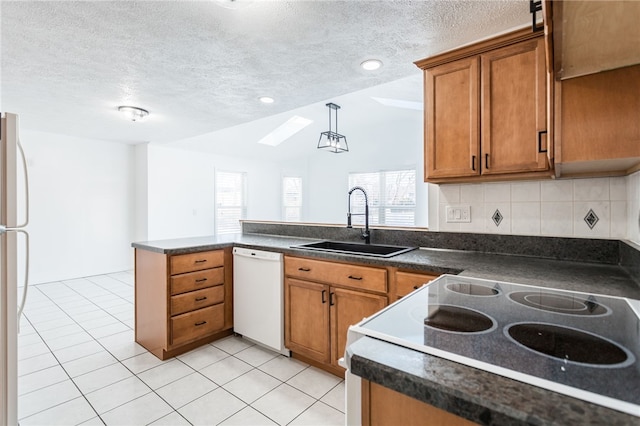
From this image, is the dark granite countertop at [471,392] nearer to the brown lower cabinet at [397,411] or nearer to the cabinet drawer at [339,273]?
the brown lower cabinet at [397,411]

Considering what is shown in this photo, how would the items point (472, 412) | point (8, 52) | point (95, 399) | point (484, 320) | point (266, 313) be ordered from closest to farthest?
point (472, 412) → point (484, 320) → point (95, 399) → point (8, 52) → point (266, 313)

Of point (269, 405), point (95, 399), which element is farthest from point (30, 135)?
point (269, 405)

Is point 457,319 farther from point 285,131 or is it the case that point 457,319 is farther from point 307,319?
point 285,131

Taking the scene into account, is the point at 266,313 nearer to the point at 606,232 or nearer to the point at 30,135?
the point at 606,232

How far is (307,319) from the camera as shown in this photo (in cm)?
233

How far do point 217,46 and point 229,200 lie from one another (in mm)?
4872

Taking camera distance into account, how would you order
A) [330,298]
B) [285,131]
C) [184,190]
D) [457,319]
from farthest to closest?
[285,131], [184,190], [330,298], [457,319]

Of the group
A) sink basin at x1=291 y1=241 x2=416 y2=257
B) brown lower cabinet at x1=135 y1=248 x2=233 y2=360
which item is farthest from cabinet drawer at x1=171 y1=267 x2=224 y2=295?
sink basin at x1=291 y1=241 x2=416 y2=257

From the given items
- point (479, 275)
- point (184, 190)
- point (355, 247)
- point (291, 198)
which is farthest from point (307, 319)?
point (291, 198)

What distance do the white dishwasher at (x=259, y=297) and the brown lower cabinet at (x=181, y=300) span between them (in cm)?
11

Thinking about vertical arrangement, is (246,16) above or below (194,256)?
above

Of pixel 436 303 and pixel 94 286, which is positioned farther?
pixel 94 286

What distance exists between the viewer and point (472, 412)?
0.53 metres

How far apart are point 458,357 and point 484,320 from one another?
0.94ft
